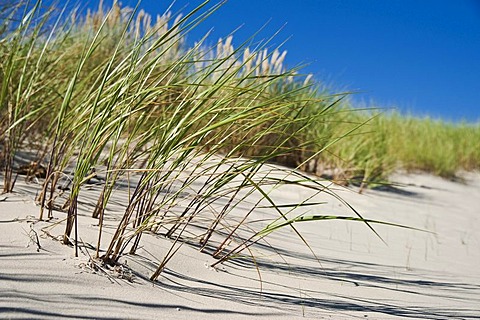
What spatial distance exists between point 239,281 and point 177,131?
465 millimetres

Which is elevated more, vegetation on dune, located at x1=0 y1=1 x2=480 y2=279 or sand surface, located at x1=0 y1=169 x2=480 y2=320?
vegetation on dune, located at x1=0 y1=1 x2=480 y2=279

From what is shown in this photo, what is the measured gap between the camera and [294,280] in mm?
1761

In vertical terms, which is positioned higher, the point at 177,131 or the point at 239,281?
the point at 177,131

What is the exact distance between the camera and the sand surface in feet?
4.15

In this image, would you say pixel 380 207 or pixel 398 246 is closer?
pixel 398 246

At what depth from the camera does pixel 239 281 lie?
1.65 metres

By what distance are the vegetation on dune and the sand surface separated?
0.06 m

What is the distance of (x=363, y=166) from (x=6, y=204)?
12.3ft

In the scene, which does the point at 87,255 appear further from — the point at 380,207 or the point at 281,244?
the point at 380,207

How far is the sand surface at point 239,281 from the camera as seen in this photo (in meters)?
1.27

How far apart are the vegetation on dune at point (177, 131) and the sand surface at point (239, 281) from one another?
0.21 feet

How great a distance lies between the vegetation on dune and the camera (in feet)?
5.02

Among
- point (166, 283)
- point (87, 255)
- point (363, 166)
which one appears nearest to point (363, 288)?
point (166, 283)

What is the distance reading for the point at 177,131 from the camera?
5.11ft
